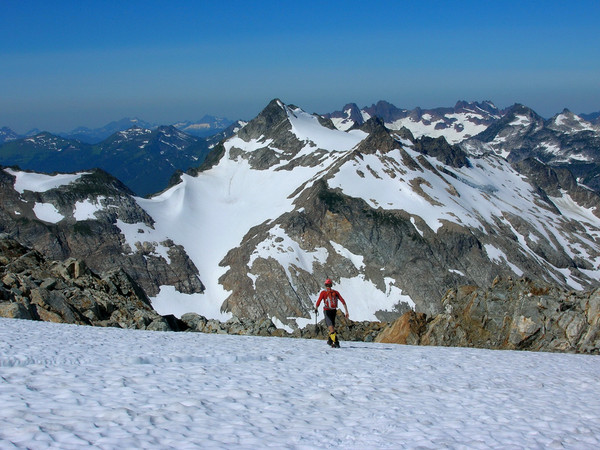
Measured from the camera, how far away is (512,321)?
1266 inches

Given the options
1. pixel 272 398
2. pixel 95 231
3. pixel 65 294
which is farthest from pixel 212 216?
pixel 272 398

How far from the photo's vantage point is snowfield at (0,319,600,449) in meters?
11.0

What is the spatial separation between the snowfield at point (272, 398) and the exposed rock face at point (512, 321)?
8.38 m

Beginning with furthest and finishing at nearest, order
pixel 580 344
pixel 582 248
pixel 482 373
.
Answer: pixel 582 248, pixel 580 344, pixel 482 373

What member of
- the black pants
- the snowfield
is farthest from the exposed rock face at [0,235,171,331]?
the black pants

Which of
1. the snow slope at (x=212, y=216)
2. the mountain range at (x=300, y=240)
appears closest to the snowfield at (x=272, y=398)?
the mountain range at (x=300, y=240)

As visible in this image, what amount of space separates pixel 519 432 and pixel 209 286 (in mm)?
130140

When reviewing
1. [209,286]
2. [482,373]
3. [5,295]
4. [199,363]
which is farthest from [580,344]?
[209,286]

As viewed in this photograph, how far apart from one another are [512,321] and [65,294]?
29.4m

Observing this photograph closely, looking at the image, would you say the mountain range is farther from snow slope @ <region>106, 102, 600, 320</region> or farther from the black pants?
the black pants

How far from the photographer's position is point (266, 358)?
2056cm

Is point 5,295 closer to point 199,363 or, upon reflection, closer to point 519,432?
point 199,363

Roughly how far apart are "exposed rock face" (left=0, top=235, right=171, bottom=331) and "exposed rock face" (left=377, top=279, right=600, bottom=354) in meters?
18.0

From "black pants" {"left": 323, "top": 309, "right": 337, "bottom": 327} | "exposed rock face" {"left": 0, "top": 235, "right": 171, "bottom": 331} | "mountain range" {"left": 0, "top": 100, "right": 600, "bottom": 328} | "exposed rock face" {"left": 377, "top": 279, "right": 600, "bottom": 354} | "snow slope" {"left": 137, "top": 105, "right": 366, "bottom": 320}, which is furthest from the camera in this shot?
"snow slope" {"left": 137, "top": 105, "right": 366, "bottom": 320}
